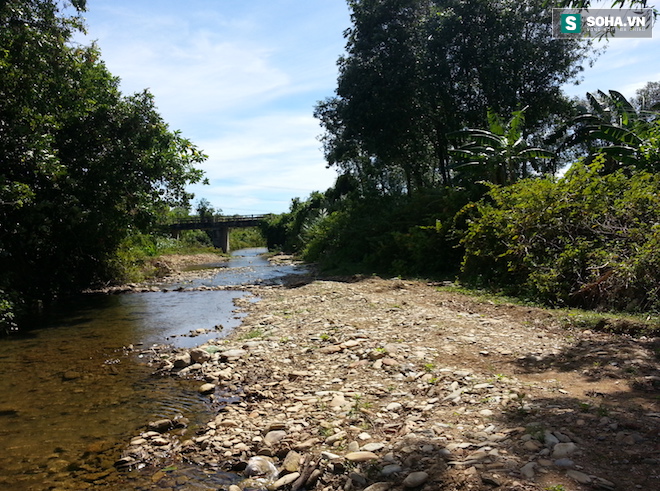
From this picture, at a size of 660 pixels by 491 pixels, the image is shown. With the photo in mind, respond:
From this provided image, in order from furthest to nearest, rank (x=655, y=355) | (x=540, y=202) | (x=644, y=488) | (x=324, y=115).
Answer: (x=324, y=115), (x=540, y=202), (x=655, y=355), (x=644, y=488)

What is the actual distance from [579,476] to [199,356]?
6001mm

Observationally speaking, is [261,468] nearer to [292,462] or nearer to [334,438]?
[292,462]

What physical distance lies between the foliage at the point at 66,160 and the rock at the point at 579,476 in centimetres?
1093

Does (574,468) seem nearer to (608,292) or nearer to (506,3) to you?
(608,292)

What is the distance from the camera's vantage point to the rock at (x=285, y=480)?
3707 mm

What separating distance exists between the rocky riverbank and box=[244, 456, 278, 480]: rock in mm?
12

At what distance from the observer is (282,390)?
587 cm

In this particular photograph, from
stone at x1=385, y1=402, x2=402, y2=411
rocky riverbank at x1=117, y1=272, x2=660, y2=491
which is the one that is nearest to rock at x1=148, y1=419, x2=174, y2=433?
rocky riverbank at x1=117, y1=272, x2=660, y2=491

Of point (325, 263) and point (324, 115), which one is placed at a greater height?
point (324, 115)

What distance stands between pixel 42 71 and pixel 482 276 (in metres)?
13.1

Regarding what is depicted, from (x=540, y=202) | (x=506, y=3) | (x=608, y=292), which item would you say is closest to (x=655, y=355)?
(x=608, y=292)

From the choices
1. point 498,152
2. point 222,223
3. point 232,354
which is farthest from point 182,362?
point 222,223

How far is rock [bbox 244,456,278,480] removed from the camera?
12.9 ft

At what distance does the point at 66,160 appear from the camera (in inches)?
559
